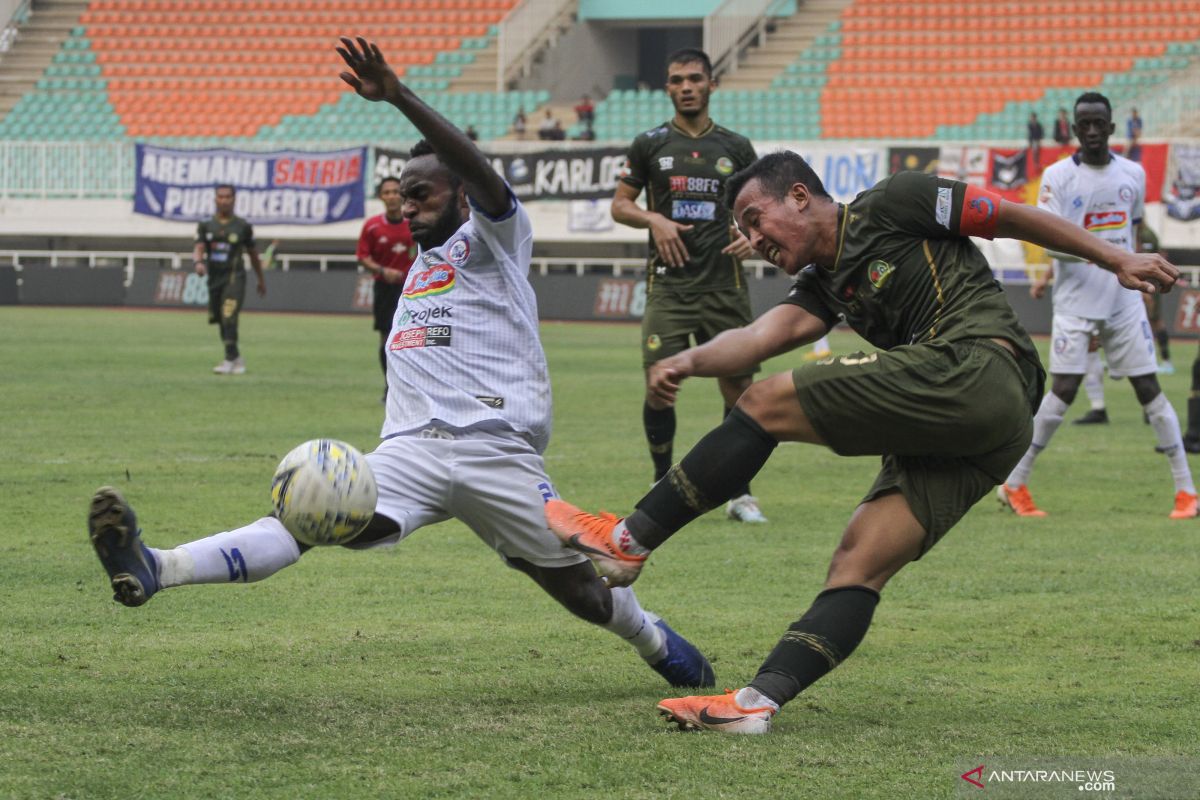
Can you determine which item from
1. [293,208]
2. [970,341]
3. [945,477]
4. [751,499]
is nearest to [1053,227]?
[970,341]

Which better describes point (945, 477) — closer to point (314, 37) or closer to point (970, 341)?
point (970, 341)

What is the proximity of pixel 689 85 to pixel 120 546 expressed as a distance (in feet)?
18.8

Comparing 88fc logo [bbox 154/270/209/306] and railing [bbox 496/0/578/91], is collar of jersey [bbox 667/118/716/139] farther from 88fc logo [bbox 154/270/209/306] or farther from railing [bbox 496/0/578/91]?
railing [bbox 496/0/578/91]

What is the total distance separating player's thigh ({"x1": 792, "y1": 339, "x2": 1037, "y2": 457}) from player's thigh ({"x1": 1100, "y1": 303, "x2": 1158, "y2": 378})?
572cm

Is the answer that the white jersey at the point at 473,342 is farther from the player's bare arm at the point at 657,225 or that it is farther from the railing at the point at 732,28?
the railing at the point at 732,28

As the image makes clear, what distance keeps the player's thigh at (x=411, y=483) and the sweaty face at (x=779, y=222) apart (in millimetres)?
1152

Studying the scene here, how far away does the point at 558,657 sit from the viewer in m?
5.88

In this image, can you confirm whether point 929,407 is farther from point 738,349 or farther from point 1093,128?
point 1093,128

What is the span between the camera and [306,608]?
262 inches

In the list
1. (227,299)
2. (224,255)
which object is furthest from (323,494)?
(224,255)

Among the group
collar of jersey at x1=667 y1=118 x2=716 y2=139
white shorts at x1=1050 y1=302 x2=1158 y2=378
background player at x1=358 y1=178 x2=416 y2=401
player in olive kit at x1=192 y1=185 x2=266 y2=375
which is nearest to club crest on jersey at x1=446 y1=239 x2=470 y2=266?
collar of jersey at x1=667 y1=118 x2=716 y2=139

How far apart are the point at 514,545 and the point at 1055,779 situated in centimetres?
177

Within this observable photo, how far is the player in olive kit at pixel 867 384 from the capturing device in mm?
4562

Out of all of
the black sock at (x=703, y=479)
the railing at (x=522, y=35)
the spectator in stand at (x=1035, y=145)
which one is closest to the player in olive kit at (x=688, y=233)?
the black sock at (x=703, y=479)
